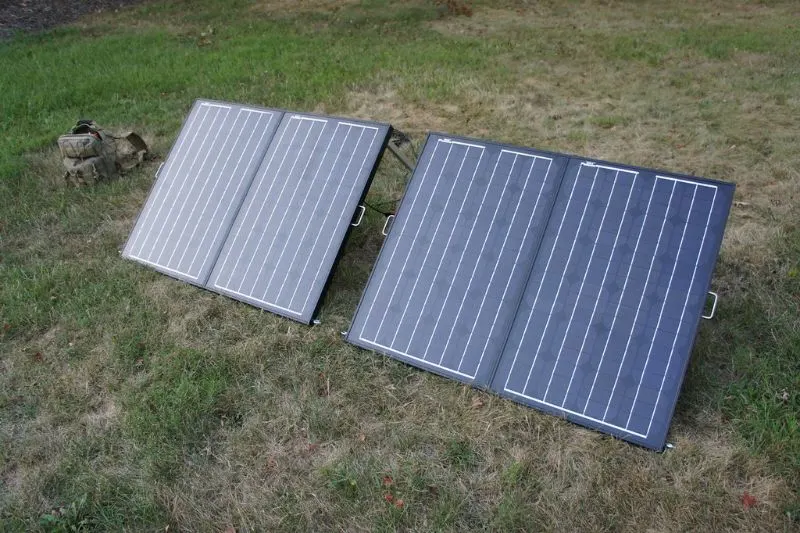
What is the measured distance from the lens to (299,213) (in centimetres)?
474

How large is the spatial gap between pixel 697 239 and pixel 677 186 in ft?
1.14

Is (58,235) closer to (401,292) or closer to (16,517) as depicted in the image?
(16,517)

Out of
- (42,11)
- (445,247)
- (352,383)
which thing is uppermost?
(42,11)

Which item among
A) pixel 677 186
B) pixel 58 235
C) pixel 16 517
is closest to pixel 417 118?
pixel 58 235

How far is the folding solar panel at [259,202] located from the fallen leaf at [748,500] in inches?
106

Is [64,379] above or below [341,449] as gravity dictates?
below

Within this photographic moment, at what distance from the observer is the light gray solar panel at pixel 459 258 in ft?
12.9

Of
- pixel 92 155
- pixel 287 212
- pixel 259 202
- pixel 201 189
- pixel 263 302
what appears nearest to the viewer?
pixel 263 302

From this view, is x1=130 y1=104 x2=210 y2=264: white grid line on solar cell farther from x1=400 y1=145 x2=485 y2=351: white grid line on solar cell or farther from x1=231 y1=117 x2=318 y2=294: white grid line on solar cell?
x1=400 y1=145 x2=485 y2=351: white grid line on solar cell

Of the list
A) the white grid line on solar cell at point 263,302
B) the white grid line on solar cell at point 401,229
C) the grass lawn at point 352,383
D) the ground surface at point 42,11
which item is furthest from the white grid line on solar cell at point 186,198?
the ground surface at point 42,11

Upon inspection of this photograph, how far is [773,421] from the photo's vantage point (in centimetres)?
359

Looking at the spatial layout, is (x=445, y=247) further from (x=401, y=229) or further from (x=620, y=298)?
(x=620, y=298)

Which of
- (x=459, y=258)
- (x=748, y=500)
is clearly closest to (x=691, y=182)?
(x=459, y=258)

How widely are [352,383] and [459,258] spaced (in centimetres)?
103
